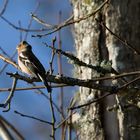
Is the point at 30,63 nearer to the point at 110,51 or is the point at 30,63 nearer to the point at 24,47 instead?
the point at 24,47

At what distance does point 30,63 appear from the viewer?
3.00m

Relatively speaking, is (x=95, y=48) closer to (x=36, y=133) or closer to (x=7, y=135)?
(x=7, y=135)

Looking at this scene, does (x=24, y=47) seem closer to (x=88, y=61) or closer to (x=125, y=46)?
(x=88, y=61)

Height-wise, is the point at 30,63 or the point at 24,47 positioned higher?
the point at 24,47

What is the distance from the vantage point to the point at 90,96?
133 inches

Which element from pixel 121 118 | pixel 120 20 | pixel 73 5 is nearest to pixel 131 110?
pixel 121 118

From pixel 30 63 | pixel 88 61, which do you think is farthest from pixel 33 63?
pixel 88 61

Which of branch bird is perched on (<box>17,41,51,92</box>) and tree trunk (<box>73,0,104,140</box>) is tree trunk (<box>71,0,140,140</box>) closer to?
tree trunk (<box>73,0,104,140</box>)

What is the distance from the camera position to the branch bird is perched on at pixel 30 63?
8.85 ft

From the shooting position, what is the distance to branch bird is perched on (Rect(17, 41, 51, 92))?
106 inches

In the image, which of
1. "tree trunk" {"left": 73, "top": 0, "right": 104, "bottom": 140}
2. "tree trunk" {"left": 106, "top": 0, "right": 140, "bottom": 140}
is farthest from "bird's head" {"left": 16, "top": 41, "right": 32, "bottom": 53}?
"tree trunk" {"left": 106, "top": 0, "right": 140, "bottom": 140}

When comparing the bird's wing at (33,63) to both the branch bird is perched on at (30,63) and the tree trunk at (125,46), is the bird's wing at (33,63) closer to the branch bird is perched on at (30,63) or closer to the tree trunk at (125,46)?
the branch bird is perched on at (30,63)

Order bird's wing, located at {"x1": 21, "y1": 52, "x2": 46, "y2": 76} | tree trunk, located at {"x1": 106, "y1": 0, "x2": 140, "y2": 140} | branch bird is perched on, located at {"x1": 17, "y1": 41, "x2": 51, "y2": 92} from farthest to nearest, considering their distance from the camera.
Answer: tree trunk, located at {"x1": 106, "y1": 0, "x2": 140, "y2": 140} → bird's wing, located at {"x1": 21, "y1": 52, "x2": 46, "y2": 76} → branch bird is perched on, located at {"x1": 17, "y1": 41, "x2": 51, "y2": 92}

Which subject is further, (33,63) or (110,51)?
(110,51)
